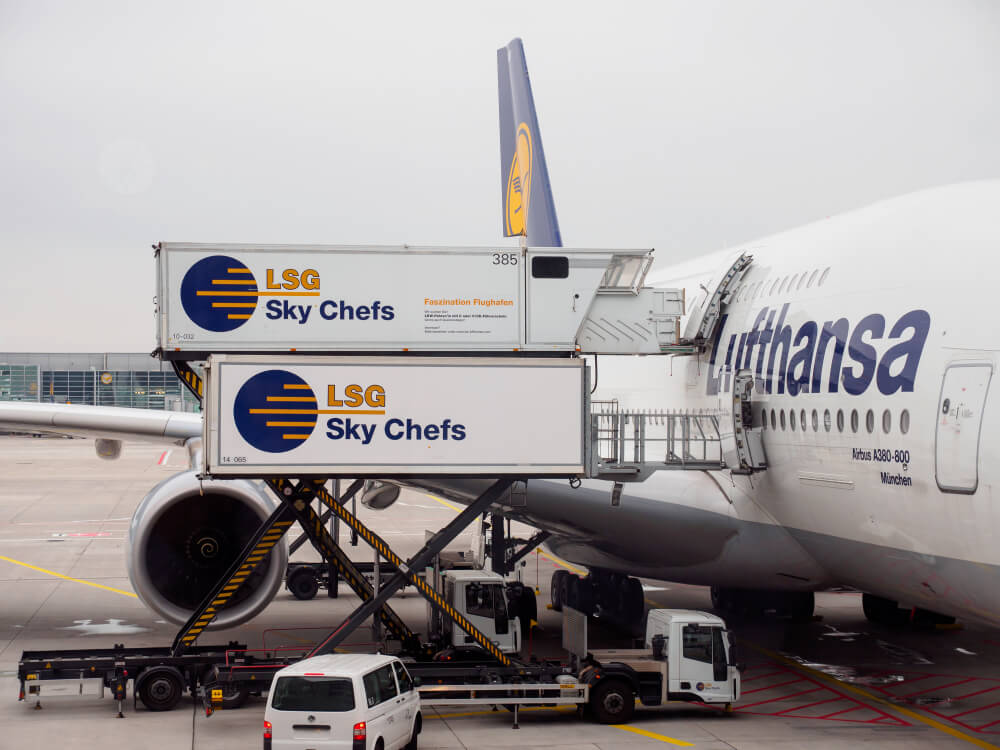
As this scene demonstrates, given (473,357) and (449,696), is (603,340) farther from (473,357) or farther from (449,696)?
(449,696)

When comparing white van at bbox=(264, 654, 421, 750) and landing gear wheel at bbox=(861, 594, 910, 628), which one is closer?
white van at bbox=(264, 654, 421, 750)

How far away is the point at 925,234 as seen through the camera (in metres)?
12.4

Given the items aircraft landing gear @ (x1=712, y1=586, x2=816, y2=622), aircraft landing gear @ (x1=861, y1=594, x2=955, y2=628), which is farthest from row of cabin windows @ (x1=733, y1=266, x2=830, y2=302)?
aircraft landing gear @ (x1=861, y1=594, x2=955, y2=628)

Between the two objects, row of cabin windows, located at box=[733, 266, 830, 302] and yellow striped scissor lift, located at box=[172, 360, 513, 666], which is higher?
row of cabin windows, located at box=[733, 266, 830, 302]

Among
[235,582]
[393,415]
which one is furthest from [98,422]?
[393,415]

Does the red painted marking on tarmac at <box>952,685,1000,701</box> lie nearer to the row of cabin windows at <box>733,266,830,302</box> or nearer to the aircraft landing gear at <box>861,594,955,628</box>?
the aircraft landing gear at <box>861,594,955,628</box>

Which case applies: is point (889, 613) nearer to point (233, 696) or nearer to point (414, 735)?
point (414, 735)

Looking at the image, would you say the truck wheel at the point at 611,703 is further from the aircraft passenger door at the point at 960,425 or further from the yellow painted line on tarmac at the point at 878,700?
the aircraft passenger door at the point at 960,425

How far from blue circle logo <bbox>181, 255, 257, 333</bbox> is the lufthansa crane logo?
12923 mm

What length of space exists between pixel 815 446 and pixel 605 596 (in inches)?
327

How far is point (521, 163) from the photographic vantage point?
2706cm

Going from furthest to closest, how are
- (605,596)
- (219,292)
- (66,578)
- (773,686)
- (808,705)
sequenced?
(66,578) → (605,596) → (773,686) → (808,705) → (219,292)

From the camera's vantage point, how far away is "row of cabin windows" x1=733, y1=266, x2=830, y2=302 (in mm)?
13950

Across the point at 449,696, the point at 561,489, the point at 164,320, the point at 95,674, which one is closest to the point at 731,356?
the point at 561,489
